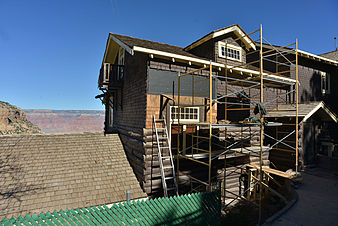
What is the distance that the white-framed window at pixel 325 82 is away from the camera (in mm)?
18828

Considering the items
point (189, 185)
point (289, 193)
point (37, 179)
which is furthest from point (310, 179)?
point (37, 179)

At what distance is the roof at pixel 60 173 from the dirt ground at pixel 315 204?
20.3ft

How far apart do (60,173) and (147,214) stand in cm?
560

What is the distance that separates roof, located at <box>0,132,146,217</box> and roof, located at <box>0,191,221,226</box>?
2.42 m

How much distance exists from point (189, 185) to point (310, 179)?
774 centimetres

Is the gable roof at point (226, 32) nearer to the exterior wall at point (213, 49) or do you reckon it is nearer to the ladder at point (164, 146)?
the exterior wall at point (213, 49)

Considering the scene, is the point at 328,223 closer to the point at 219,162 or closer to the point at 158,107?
the point at 219,162

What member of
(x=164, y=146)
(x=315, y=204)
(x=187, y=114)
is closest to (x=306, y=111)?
(x=315, y=204)

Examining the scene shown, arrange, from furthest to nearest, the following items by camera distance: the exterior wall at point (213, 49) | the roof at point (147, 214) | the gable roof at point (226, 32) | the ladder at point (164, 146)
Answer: the exterior wall at point (213, 49), the gable roof at point (226, 32), the ladder at point (164, 146), the roof at point (147, 214)

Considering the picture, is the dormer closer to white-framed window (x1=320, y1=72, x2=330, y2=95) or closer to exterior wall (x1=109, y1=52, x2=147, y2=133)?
exterior wall (x1=109, y1=52, x2=147, y2=133)

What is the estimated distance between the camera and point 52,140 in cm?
1083

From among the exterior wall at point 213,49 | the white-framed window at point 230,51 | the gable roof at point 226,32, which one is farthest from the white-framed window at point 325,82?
the white-framed window at point 230,51

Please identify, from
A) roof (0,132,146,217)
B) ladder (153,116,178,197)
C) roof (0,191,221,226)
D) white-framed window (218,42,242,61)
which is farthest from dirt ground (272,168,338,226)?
white-framed window (218,42,242,61)

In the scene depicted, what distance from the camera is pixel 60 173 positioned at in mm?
8781
